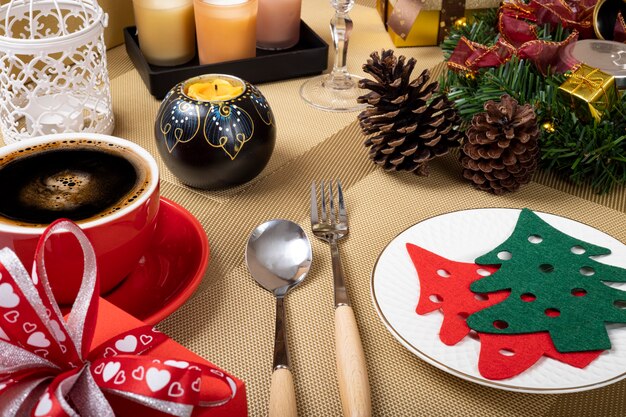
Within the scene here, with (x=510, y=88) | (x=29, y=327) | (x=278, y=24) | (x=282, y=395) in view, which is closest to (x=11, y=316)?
(x=29, y=327)

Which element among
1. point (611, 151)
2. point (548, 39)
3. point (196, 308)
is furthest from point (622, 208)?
point (196, 308)

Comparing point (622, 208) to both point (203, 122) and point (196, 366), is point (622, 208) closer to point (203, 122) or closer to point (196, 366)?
point (203, 122)

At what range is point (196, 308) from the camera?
22.9 inches

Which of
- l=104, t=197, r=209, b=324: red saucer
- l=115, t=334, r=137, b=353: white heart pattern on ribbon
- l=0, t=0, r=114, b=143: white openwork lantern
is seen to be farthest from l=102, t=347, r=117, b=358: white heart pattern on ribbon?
l=0, t=0, r=114, b=143: white openwork lantern

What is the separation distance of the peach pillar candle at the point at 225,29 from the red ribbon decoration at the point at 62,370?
0.60 m

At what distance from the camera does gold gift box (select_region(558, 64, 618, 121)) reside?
→ 74 centimetres

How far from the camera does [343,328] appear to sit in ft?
1.72

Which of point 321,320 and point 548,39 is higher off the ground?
point 548,39

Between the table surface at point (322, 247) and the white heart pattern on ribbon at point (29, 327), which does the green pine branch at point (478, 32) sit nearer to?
the table surface at point (322, 247)

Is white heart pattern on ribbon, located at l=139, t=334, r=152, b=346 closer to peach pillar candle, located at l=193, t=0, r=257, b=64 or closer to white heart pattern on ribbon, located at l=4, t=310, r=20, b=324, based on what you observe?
white heart pattern on ribbon, located at l=4, t=310, r=20, b=324

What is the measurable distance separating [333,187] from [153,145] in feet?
0.79

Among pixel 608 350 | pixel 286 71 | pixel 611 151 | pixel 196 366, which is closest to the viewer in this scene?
pixel 196 366

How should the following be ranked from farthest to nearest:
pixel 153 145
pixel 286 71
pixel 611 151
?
1. pixel 286 71
2. pixel 153 145
3. pixel 611 151

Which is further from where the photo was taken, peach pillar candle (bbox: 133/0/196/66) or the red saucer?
peach pillar candle (bbox: 133/0/196/66)
